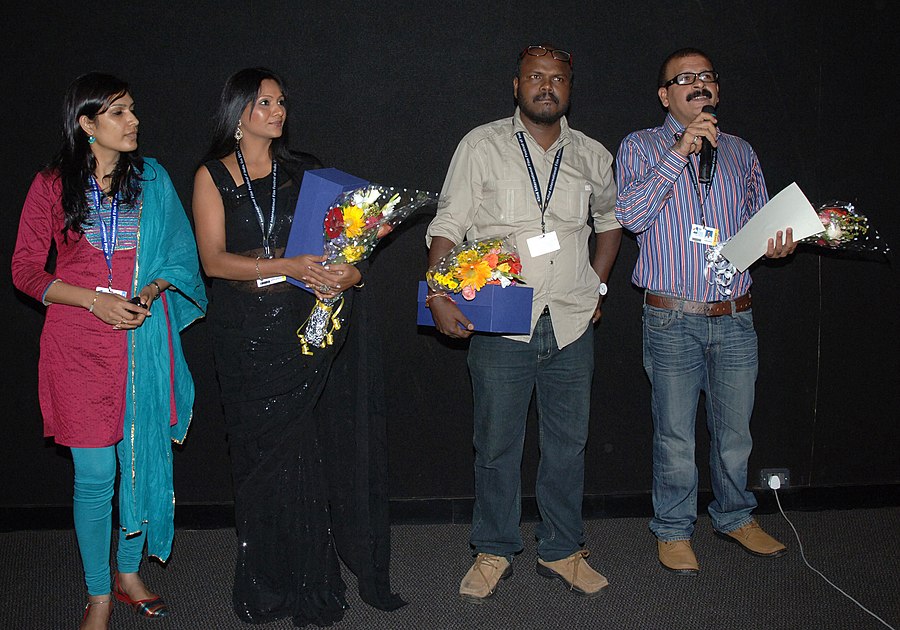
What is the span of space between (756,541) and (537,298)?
57.6 inches

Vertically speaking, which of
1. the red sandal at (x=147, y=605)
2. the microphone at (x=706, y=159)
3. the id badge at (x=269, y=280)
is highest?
the microphone at (x=706, y=159)

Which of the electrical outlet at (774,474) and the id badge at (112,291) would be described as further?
the electrical outlet at (774,474)

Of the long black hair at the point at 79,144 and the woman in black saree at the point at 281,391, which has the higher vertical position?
the long black hair at the point at 79,144

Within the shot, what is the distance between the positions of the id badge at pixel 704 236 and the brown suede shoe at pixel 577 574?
1.30m

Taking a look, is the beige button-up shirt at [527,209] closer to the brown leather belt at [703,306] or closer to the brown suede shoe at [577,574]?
the brown leather belt at [703,306]

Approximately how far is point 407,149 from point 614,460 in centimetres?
175

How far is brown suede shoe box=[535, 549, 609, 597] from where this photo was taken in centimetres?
306

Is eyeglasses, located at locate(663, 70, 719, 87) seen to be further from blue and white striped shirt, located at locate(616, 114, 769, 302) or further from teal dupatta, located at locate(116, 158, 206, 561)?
teal dupatta, located at locate(116, 158, 206, 561)

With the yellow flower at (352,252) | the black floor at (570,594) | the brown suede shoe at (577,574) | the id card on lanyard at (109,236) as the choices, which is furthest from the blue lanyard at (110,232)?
the brown suede shoe at (577,574)

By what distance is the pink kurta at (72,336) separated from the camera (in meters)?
2.71

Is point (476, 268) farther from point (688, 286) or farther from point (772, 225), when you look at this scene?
point (772, 225)

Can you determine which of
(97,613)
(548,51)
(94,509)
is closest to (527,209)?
(548,51)

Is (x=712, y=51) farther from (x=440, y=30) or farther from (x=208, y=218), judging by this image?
(x=208, y=218)

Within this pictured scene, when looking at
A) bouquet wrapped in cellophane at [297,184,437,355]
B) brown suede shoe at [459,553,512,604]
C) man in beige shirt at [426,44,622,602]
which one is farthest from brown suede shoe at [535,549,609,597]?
bouquet wrapped in cellophane at [297,184,437,355]
